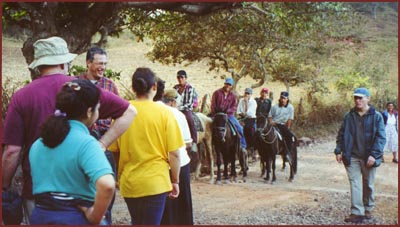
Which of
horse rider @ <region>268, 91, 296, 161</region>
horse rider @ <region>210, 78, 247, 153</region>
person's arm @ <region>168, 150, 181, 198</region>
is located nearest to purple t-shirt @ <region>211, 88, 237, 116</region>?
horse rider @ <region>210, 78, 247, 153</region>

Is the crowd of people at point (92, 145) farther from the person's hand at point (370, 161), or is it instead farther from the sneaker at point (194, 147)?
the sneaker at point (194, 147)

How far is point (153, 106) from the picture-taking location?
4.46 metres

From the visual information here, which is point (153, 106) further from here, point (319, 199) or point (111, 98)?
point (319, 199)

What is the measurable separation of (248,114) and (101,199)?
11.6 metres

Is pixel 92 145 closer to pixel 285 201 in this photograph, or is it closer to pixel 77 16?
pixel 77 16

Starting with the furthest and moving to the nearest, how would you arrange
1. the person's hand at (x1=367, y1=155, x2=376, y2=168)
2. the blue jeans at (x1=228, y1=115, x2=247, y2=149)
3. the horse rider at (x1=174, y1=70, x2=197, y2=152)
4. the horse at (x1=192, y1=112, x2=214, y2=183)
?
the blue jeans at (x1=228, y1=115, x2=247, y2=149) < the horse at (x1=192, y1=112, x2=214, y2=183) < the horse rider at (x1=174, y1=70, x2=197, y2=152) < the person's hand at (x1=367, y1=155, x2=376, y2=168)

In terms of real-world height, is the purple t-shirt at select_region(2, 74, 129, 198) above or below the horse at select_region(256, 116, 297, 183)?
above

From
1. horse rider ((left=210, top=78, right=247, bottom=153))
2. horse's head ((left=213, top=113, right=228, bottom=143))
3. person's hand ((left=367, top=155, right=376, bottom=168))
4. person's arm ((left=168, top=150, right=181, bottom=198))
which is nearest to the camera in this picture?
person's arm ((left=168, top=150, right=181, bottom=198))

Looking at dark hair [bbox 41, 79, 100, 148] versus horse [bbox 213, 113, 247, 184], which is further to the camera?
horse [bbox 213, 113, 247, 184]

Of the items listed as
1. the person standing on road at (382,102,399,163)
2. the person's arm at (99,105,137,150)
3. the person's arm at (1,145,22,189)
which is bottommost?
the person standing on road at (382,102,399,163)

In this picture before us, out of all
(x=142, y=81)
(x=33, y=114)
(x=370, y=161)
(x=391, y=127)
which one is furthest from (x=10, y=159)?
(x=391, y=127)

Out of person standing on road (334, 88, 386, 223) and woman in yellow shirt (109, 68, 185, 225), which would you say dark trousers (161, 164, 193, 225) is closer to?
woman in yellow shirt (109, 68, 185, 225)

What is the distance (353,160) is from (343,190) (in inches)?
133

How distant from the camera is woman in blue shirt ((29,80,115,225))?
2.89m
